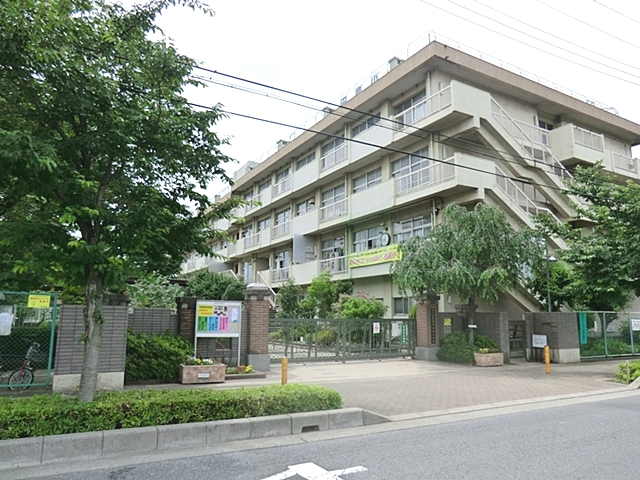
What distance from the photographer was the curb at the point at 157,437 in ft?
17.7

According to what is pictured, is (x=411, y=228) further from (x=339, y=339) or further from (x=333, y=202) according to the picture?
(x=339, y=339)

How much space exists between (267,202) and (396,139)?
50.4 ft

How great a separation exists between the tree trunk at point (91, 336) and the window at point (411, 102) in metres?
18.8

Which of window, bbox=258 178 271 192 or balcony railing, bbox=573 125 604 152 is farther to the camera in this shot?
window, bbox=258 178 271 192

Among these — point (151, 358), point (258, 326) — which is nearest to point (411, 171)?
point (258, 326)

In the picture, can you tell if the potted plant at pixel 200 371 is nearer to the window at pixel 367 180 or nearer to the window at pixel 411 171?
the window at pixel 411 171

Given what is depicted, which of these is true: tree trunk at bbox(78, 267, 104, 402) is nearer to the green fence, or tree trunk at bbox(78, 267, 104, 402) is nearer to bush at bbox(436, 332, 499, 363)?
bush at bbox(436, 332, 499, 363)

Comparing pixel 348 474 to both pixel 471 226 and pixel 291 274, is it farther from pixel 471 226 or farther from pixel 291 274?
pixel 291 274

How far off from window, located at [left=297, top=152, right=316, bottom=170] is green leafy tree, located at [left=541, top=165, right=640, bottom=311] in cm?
1685

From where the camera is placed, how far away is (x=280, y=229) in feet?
109

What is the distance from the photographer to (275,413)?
7090mm

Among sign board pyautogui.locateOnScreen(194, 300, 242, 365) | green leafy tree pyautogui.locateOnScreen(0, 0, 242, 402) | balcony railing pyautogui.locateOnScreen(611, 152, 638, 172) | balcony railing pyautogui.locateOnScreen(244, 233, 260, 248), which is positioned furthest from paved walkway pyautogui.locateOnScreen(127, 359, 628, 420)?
balcony railing pyautogui.locateOnScreen(244, 233, 260, 248)

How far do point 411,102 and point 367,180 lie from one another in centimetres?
513

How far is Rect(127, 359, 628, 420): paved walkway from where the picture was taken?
31.0ft
